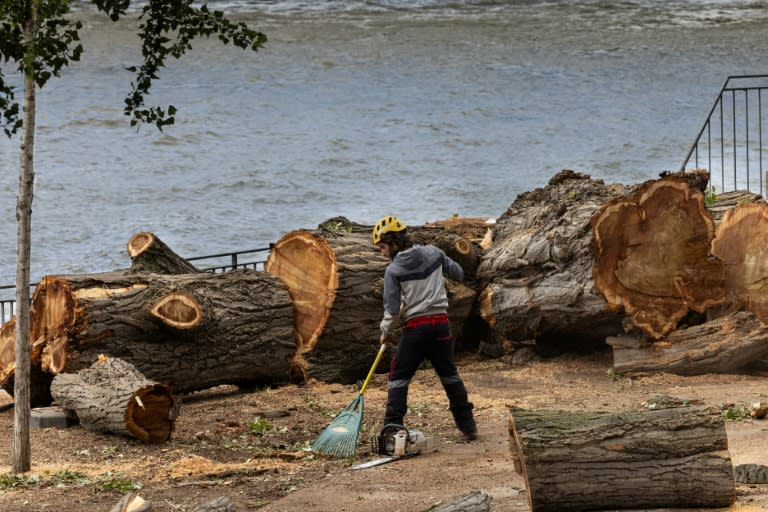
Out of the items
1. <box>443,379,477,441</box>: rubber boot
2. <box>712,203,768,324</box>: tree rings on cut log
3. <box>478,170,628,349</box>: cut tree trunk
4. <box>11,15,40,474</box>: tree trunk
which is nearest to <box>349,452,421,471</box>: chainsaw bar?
<box>443,379,477,441</box>: rubber boot

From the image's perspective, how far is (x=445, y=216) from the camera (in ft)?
64.5

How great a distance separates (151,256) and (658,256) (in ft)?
15.9

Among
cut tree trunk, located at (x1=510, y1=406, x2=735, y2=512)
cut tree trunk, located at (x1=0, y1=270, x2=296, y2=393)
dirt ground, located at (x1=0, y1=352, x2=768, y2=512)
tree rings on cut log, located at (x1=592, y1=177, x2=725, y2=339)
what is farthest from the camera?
tree rings on cut log, located at (x1=592, y1=177, x2=725, y2=339)

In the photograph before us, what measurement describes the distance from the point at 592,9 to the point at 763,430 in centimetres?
2866

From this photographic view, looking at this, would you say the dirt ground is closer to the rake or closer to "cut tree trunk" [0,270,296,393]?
the rake

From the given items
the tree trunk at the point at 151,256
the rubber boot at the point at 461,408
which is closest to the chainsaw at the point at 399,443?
the rubber boot at the point at 461,408

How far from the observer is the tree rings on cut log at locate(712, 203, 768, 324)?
10800 millimetres

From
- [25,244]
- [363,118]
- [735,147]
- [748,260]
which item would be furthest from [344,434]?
[363,118]

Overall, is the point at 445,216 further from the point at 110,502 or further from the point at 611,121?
the point at 110,502

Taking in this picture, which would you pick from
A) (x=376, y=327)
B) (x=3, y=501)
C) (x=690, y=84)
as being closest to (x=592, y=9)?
(x=690, y=84)

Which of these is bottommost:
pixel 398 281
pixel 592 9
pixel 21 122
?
pixel 398 281

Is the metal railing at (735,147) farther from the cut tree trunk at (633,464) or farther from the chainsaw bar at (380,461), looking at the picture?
the cut tree trunk at (633,464)

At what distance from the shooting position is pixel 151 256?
11.1 meters

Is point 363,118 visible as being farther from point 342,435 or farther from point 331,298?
point 342,435
